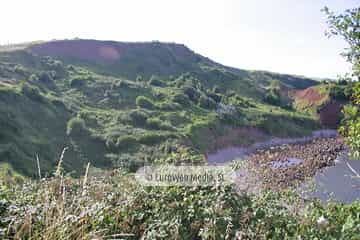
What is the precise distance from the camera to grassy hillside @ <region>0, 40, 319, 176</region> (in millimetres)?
15219

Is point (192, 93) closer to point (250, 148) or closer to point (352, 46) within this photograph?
point (250, 148)

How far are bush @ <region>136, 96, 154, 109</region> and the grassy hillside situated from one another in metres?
0.07

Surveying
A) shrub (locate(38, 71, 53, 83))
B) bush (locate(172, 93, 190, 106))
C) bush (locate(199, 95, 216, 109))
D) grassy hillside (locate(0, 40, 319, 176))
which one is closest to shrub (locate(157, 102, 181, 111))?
grassy hillside (locate(0, 40, 319, 176))

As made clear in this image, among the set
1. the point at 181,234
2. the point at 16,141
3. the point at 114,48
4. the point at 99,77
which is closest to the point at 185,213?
the point at 181,234

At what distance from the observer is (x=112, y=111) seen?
2198 centimetres

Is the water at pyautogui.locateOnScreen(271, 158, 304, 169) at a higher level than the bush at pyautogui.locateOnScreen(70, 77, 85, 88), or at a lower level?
lower

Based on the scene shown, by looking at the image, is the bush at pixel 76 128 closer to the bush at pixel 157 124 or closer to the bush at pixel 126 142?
the bush at pixel 126 142

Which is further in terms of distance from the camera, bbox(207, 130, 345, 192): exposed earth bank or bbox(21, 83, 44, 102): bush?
bbox(21, 83, 44, 102): bush

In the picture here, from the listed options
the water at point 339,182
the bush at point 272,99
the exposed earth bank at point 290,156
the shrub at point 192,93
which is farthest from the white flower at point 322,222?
the bush at point 272,99

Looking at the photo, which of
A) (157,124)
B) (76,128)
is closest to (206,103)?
(157,124)

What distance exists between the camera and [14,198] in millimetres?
3057

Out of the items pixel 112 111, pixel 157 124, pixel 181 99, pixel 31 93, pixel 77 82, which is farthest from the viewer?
pixel 77 82

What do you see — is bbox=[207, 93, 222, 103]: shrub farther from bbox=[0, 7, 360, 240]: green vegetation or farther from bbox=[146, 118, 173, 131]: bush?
bbox=[146, 118, 173, 131]: bush

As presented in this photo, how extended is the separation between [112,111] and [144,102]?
2400mm
